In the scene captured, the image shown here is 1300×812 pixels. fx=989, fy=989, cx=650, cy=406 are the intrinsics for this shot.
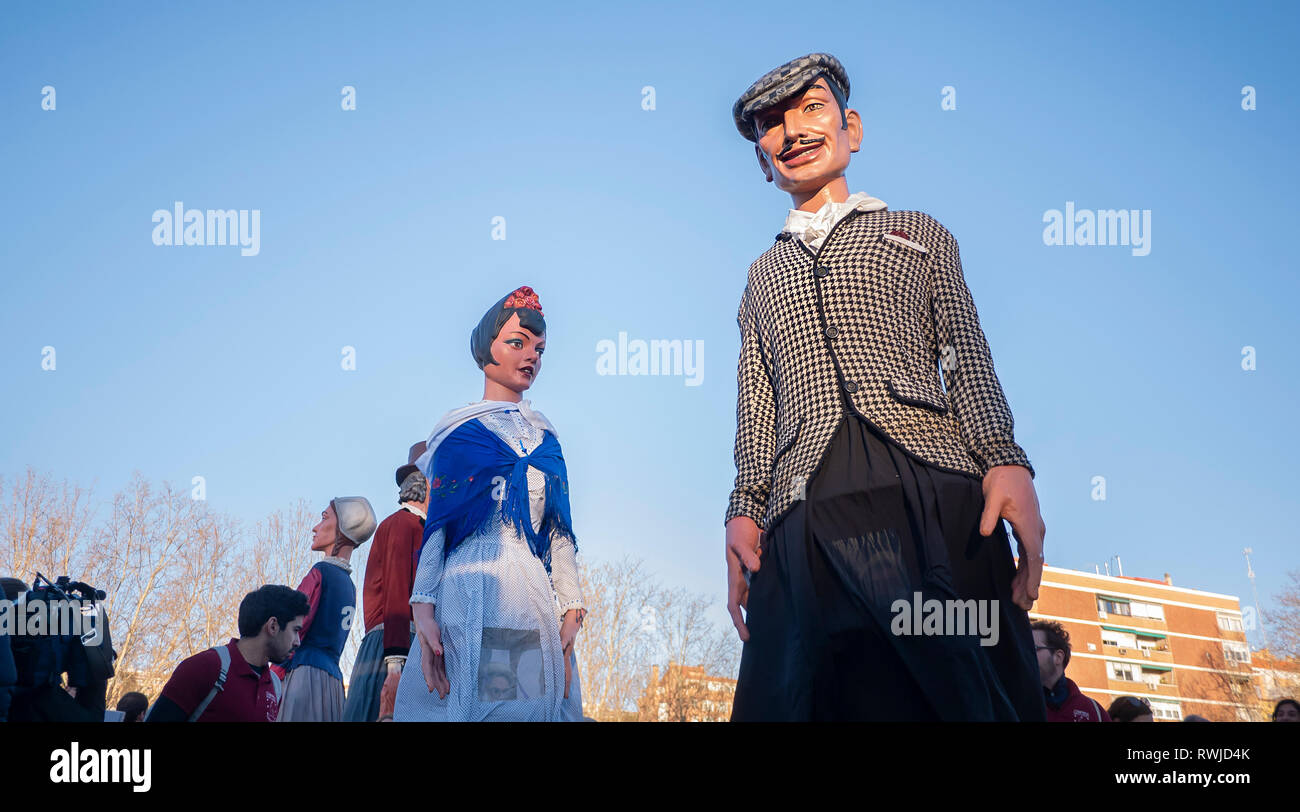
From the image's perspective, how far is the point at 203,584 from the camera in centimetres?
2642

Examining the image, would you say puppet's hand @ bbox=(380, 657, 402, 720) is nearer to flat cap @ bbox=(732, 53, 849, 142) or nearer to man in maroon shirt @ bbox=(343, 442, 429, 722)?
man in maroon shirt @ bbox=(343, 442, 429, 722)

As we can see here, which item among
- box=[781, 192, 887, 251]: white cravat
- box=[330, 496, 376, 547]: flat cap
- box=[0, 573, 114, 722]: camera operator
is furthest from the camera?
box=[330, 496, 376, 547]: flat cap

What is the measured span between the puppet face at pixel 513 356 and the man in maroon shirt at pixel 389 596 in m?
1.06

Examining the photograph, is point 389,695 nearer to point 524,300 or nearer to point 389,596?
point 389,596

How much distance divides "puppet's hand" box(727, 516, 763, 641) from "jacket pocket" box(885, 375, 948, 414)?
50 cm

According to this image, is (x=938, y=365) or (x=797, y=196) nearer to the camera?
(x=938, y=365)

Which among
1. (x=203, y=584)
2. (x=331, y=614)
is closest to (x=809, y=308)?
(x=331, y=614)

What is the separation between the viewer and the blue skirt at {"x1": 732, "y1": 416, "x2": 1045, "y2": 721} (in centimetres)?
219

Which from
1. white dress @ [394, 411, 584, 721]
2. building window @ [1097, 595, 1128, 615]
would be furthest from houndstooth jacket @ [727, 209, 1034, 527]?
building window @ [1097, 595, 1128, 615]

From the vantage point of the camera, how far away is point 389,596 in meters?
5.48

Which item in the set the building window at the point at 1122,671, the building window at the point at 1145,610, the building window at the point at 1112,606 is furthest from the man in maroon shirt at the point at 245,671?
the building window at the point at 1145,610
